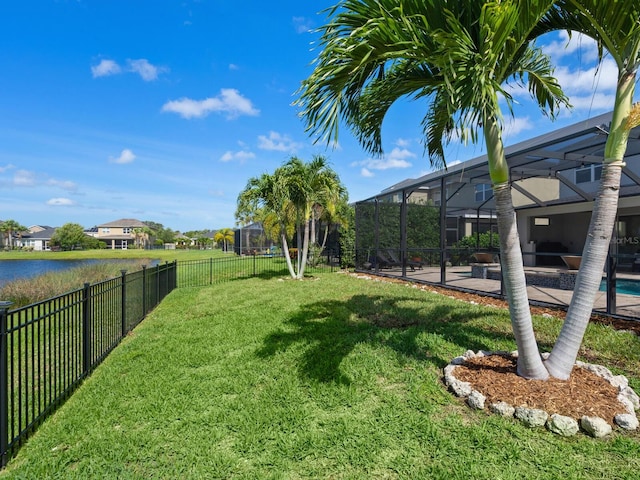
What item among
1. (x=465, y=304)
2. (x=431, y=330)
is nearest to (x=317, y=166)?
(x=465, y=304)

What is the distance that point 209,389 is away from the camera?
10.9 ft

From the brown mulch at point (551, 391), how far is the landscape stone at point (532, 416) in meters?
0.09

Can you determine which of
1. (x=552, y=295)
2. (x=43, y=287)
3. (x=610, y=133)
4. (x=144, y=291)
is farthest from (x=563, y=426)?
(x=43, y=287)

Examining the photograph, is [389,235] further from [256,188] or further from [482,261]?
[256,188]

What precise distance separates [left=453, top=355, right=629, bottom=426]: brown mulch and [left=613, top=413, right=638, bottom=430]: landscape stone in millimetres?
45

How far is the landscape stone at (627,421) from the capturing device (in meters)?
2.47

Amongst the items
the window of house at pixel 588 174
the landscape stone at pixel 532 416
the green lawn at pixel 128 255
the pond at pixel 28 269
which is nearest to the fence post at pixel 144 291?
the landscape stone at pixel 532 416

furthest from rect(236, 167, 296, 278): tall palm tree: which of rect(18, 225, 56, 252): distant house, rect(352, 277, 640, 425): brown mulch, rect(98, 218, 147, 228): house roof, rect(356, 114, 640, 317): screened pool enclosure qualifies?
rect(98, 218, 147, 228): house roof

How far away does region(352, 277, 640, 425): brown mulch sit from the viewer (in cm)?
266

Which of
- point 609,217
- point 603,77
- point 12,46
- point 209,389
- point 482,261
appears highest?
point 12,46

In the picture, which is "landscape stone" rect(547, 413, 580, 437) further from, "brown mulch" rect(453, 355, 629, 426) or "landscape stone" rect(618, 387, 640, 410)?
"landscape stone" rect(618, 387, 640, 410)

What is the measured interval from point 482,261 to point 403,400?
10052 millimetres

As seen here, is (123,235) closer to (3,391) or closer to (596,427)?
(3,391)

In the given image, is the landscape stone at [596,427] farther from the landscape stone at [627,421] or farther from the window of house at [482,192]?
the window of house at [482,192]
